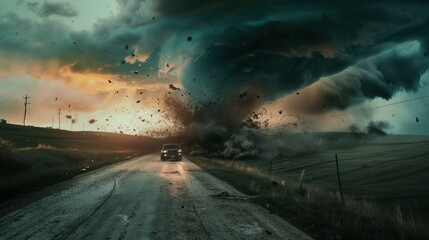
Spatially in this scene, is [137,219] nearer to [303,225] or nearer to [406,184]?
[303,225]

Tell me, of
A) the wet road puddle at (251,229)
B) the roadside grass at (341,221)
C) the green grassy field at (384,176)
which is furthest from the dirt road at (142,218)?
the green grassy field at (384,176)

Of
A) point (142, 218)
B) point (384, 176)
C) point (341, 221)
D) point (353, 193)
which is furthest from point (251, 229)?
point (384, 176)

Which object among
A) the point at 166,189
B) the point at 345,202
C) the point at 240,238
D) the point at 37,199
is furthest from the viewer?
the point at 166,189

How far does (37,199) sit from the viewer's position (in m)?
12.8

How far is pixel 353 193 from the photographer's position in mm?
42438

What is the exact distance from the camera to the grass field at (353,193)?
9016 mm

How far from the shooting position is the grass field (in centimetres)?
902

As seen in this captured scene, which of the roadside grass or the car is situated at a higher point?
the car

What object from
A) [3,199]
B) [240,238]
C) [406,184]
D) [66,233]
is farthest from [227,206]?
[406,184]

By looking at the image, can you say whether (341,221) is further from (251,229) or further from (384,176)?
(384,176)

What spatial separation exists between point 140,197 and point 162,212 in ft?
10.9

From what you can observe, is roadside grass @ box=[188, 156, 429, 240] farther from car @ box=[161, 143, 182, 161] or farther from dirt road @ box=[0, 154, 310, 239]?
car @ box=[161, 143, 182, 161]

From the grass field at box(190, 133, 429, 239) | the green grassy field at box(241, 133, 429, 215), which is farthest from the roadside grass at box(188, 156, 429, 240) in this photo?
the green grassy field at box(241, 133, 429, 215)

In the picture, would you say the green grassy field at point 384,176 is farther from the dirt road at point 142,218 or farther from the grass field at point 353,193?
the dirt road at point 142,218
